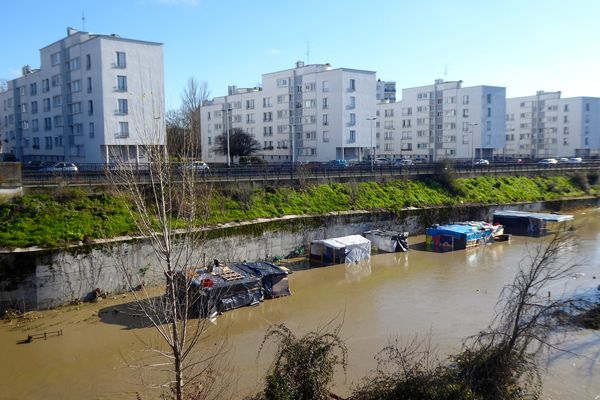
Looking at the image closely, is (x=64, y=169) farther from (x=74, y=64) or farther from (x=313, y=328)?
(x=313, y=328)

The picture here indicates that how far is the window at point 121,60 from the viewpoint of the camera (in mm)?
45144

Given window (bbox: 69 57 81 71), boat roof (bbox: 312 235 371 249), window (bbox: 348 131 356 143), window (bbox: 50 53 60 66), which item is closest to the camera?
boat roof (bbox: 312 235 371 249)

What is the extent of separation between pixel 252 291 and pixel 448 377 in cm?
1191

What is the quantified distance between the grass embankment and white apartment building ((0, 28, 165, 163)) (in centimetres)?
1392

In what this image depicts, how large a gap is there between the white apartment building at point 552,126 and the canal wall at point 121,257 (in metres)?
73.6

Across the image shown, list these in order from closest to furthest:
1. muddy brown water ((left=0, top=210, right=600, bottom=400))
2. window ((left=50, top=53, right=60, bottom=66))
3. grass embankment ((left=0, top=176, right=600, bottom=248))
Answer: muddy brown water ((left=0, top=210, right=600, bottom=400)) < grass embankment ((left=0, top=176, right=600, bottom=248)) < window ((left=50, top=53, right=60, bottom=66))

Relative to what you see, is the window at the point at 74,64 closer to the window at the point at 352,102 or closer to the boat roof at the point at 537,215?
the window at the point at 352,102

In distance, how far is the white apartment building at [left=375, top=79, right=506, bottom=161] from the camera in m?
77.3

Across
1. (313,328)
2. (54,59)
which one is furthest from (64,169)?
(54,59)

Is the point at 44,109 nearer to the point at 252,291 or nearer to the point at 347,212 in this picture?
the point at 347,212

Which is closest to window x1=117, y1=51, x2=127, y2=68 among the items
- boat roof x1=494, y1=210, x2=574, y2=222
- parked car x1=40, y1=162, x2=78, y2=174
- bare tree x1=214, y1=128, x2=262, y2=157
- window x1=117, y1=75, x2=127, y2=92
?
window x1=117, y1=75, x2=127, y2=92

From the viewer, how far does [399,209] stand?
3619cm

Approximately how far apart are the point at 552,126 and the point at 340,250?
280 feet

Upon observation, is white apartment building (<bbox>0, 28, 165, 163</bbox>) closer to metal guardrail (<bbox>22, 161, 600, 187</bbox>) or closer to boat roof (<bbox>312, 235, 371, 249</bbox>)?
metal guardrail (<bbox>22, 161, 600, 187</bbox>)
